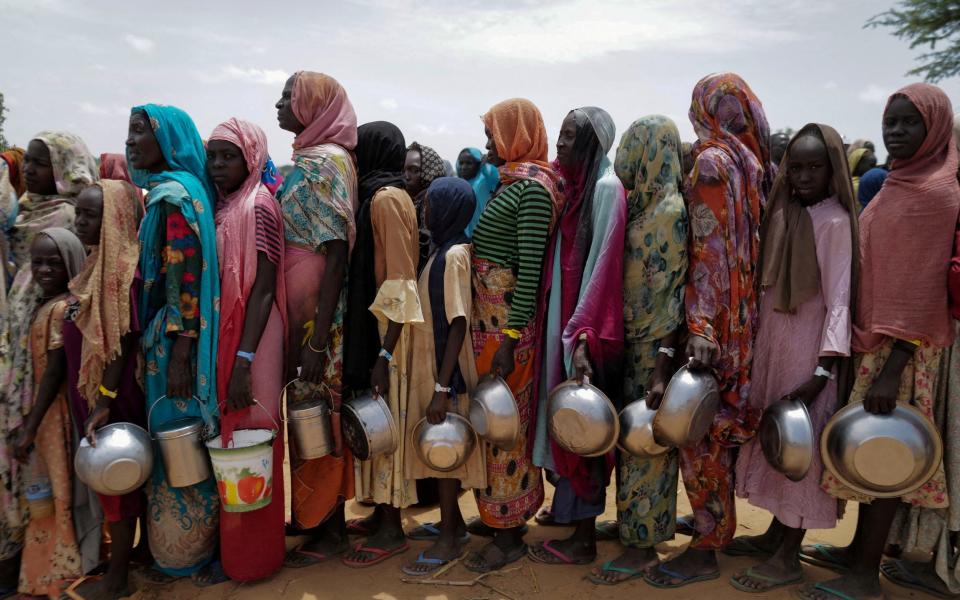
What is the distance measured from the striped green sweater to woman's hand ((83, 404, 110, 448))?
2068mm

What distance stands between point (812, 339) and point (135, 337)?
3.38 m

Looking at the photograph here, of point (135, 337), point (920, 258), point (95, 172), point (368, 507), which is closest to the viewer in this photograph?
point (920, 258)

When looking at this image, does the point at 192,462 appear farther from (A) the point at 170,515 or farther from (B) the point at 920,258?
(B) the point at 920,258

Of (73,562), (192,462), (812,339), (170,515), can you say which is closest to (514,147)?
(812,339)

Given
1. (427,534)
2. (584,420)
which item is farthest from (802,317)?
(427,534)

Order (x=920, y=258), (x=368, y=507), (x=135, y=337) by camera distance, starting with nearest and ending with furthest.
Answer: (x=920, y=258) → (x=135, y=337) → (x=368, y=507)

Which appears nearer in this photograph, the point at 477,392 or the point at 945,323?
the point at 945,323

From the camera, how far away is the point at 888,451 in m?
2.93

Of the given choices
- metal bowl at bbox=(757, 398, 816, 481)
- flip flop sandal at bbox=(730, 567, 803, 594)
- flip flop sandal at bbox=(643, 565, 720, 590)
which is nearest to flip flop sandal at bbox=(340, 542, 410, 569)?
flip flop sandal at bbox=(643, 565, 720, 590)

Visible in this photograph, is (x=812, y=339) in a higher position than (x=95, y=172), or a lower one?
lower

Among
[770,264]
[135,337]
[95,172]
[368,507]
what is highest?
[95,172]

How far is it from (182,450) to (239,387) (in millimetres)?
415

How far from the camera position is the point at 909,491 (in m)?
2.99

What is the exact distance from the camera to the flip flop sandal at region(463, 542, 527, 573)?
3658mm
